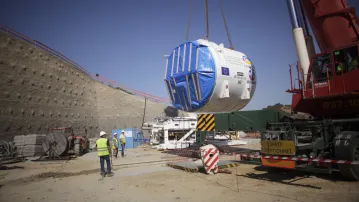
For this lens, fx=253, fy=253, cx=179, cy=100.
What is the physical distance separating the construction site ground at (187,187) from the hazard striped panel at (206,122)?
10.7 feet

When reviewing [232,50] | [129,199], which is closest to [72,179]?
[129,199]

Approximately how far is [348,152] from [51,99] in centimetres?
2509

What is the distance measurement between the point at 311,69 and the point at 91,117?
26.5 meters

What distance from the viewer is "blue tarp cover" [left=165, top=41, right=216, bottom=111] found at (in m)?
9.28

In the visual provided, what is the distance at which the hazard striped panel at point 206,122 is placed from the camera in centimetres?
→ 1214

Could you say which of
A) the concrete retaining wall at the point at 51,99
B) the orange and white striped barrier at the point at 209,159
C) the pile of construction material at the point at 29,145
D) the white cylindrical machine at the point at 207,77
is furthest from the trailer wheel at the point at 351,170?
the concrete retaining wall at the point at 51,99

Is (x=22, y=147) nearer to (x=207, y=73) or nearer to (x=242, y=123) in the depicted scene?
(x=207, y=73)

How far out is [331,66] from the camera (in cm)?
757

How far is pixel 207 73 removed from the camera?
9242 mm

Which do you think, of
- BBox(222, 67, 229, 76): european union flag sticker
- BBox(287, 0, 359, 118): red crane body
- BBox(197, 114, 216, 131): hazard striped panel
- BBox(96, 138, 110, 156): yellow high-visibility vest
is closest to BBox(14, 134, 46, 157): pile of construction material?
BBox(96, 138, 110, 156): yellow high-visibility vest

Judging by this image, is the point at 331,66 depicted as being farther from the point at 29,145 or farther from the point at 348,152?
the point at 29,145

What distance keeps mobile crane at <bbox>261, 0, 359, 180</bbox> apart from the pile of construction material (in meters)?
15.0

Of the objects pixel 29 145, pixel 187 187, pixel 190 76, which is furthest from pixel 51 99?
pixel 187 187

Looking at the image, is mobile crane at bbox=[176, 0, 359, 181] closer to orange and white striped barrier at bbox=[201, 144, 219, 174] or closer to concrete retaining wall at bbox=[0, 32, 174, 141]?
orange and white striped barrier at bbox=[201, 144, 219, 174]
